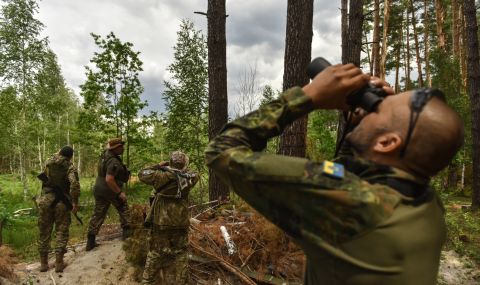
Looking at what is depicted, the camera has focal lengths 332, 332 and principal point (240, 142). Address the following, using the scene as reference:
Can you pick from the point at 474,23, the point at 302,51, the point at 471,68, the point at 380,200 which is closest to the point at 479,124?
the point at 471,68

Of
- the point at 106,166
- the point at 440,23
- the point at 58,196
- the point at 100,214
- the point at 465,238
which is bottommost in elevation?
the point at 465,238

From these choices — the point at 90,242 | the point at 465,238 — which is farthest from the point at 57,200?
the point at 465,238

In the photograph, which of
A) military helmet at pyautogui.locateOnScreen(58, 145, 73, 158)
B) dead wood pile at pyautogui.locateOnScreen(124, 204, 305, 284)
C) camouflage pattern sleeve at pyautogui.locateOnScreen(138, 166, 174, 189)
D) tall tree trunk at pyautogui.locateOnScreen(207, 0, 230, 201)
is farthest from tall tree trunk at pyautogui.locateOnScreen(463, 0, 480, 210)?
military helmet at pyautogui.locateOnScreen(58, 145, 73, 158)

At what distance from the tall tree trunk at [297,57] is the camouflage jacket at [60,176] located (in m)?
4.34

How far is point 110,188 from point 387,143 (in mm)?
7188

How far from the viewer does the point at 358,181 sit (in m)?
0.98

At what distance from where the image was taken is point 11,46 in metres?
17.5

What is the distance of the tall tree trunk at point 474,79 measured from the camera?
37.6 feet

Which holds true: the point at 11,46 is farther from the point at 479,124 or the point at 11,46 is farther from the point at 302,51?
the point at 479,124

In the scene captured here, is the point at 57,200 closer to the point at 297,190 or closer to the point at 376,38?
the point at 297,190

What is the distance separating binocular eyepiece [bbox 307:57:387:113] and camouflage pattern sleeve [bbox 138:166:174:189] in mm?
4599

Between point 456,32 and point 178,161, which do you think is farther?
point 456,32

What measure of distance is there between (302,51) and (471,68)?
881 centimetres

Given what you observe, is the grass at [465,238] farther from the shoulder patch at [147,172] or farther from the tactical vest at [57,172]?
the tactical vest at [57,172]
